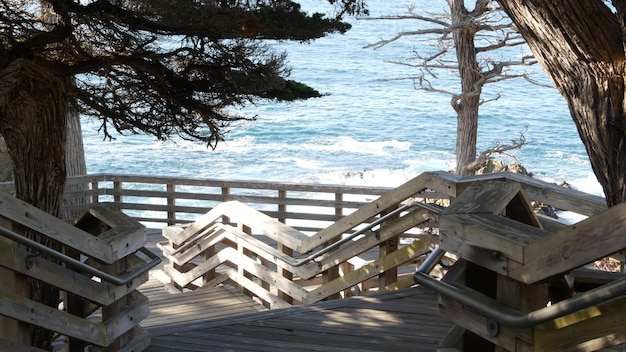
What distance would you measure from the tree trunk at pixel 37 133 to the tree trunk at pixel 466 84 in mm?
10666

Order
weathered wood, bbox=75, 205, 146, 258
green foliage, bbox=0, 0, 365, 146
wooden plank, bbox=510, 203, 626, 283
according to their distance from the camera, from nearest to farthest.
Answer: wooden plank, bbox=510, 203, 626, 283 → weathered wood, bbox=75, 205, 146, 258 → green foliage, bbox=0, 0, 365, 146

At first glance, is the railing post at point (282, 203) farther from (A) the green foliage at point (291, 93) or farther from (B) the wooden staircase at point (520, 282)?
(B) the wooden staircase at point (520, 282)

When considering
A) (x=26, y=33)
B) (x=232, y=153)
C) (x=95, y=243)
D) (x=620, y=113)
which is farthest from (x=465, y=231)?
(x=232, y=153)

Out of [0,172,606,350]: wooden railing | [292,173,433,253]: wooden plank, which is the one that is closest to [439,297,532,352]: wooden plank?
[0,172,606,350]: wooden railing

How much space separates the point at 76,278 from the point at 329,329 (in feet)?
5.91

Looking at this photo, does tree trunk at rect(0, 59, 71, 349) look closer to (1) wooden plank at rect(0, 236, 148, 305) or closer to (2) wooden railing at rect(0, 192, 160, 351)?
(2) wooden railing at rect(0, 192, 160, 351)

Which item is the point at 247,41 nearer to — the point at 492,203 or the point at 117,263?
the point at 117,263

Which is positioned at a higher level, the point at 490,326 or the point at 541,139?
the point at 490,326

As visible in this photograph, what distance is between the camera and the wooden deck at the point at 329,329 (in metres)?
4.59

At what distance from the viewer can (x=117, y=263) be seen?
13.1ft

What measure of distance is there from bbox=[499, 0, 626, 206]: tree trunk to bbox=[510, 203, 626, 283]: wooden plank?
1.73m

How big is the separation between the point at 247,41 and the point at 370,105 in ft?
124

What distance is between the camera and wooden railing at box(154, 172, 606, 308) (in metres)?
5.37

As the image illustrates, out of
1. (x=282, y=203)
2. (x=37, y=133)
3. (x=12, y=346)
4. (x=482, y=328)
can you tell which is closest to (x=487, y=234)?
(x=482, y=328)
